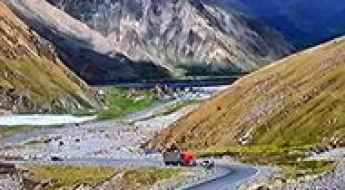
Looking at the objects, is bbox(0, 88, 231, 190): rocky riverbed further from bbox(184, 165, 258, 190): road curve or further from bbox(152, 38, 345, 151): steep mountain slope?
bbox(152, 38, 345, 151): steep mountain slope

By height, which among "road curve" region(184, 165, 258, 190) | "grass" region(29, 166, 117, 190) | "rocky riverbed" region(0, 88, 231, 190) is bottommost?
"road curve" region(184, 165, 258, 190)

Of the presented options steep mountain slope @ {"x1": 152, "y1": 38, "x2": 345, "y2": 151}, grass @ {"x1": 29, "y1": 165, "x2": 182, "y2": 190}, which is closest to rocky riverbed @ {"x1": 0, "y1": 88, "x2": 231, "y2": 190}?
grass @ {"x1": 29, "y1": 165, "x2": 182, "y2": 190}

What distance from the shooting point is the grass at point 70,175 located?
310ft

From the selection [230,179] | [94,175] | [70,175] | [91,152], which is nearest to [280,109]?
[70,175]

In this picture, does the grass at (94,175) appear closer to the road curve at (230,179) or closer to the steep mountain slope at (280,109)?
the road curve at (230,179)

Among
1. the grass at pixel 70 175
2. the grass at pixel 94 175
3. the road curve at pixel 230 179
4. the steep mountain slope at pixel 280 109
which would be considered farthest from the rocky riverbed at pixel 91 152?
the steep mountain slope at pixel 280 109

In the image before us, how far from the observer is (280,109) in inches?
4820

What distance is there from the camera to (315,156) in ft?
279

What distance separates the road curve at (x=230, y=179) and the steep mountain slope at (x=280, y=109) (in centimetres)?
1674

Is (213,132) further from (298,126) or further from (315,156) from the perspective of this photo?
(315,156)

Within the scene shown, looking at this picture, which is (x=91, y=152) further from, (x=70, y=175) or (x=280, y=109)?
(x=70, y=175)

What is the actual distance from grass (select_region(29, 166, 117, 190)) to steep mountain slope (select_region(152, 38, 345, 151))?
22955mm

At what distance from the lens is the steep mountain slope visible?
4363 inches

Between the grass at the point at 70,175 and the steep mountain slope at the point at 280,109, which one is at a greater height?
the steep mountain slope at the point at 280,109
